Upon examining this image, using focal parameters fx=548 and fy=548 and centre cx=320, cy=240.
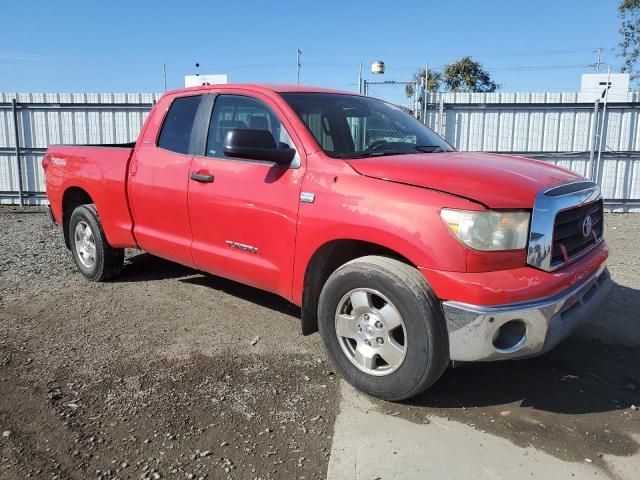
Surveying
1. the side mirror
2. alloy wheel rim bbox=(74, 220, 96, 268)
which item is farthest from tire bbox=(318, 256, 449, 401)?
alloy wheel rim bbox=(74, 220, 96, 268)

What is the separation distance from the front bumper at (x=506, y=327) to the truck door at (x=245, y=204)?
1270 millimetres

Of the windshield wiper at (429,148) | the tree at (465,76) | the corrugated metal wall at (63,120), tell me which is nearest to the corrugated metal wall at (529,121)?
the corrugated metal wall at (63,120)

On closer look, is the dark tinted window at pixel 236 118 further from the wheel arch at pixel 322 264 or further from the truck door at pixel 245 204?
the wheel arch at pixel 322 264

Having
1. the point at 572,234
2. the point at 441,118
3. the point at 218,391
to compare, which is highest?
the point at 441,118

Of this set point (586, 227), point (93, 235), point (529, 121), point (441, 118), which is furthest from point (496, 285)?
point (529, 121)

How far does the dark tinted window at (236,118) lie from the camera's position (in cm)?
402

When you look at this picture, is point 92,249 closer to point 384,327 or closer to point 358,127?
point 358,127

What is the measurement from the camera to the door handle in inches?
166

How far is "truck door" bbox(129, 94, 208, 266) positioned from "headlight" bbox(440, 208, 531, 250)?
7.77 feet

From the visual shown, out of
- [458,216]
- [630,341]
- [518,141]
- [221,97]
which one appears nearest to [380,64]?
[518,141]

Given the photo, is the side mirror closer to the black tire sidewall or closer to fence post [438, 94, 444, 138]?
the black tire sidewall

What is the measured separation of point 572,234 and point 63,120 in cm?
1170

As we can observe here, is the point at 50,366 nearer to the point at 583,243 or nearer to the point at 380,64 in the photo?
the point at 583,243

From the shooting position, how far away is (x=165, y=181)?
461cm
